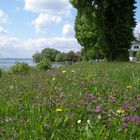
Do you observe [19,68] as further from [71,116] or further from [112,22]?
[112,22]

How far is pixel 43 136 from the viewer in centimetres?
470

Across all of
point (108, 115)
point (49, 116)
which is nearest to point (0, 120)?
point (49, 116)

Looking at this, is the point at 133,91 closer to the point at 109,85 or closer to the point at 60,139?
the point at 109,85

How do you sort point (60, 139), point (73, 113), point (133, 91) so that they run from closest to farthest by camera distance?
point (60, 139), point (73, 113), point (133, 91)

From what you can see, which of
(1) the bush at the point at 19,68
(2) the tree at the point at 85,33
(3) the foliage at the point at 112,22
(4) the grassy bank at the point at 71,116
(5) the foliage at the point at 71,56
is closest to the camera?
(4) the grassy bank at the point at 71,116

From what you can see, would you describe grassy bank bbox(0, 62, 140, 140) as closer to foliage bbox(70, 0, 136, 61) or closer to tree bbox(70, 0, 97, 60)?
foliage bbox(70, 0, 136, 61)

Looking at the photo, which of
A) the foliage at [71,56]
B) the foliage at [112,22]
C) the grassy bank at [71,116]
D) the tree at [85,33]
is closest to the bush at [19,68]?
the grassy bank at [71,116]

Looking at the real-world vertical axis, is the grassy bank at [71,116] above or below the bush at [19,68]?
above

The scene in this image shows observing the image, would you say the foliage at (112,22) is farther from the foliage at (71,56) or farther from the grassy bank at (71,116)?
the foliage at (71,56)

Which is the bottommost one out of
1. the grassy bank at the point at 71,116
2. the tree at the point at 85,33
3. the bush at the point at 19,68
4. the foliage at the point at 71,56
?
the foliage at the point at 71,56

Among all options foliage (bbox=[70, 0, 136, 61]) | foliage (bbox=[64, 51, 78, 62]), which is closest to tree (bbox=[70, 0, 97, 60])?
foliage (bbox=[70, 0, 136, 61])

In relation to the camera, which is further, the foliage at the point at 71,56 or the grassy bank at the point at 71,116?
the foliage at the point at 71,56

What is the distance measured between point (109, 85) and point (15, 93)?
188cm

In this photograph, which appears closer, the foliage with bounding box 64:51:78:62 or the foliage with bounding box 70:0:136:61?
the foliage with bounding box 70:0:136:61
